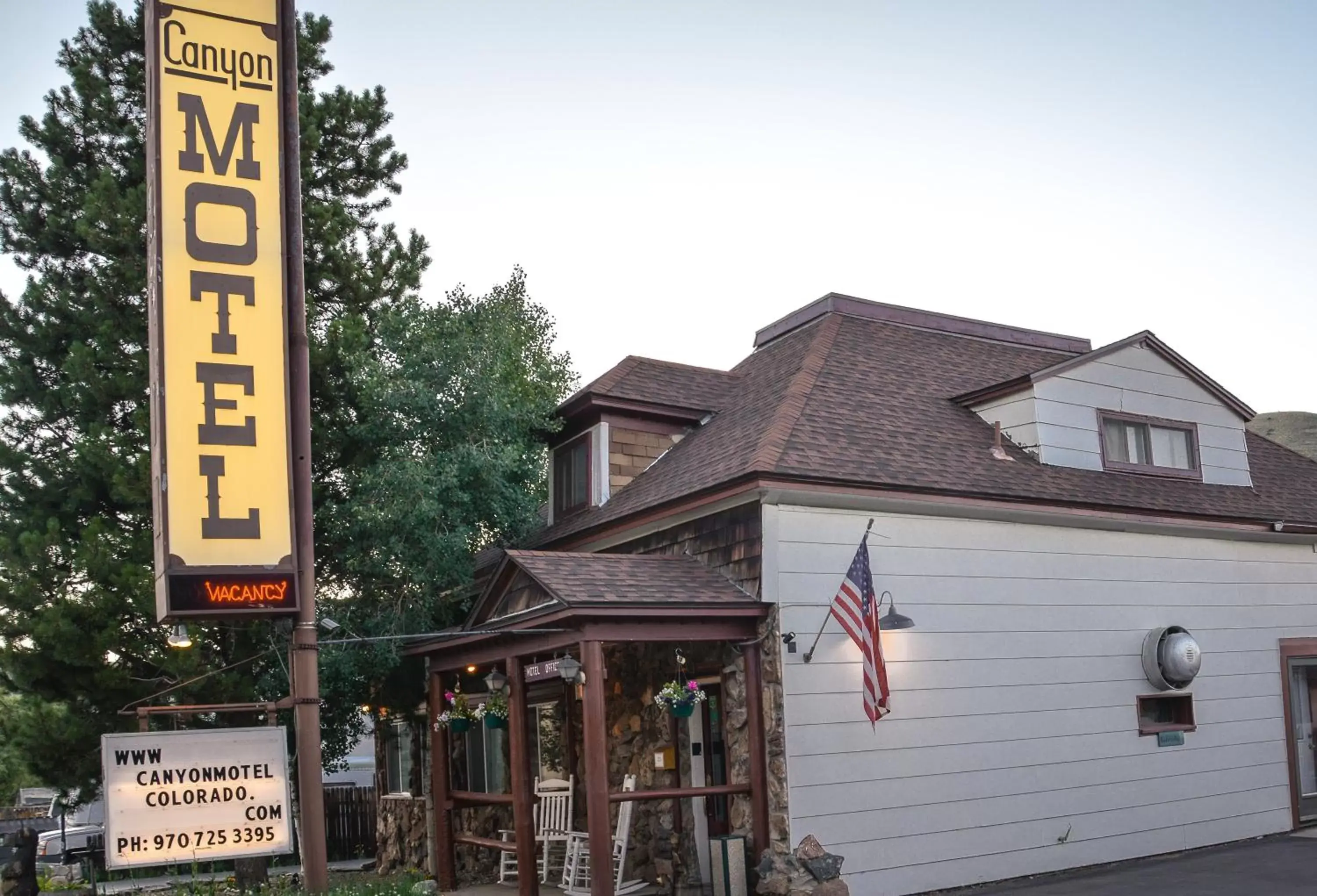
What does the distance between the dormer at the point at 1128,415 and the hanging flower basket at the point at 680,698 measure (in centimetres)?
565

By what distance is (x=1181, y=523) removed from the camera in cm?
1552

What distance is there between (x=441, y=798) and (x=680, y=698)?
17.0 ft

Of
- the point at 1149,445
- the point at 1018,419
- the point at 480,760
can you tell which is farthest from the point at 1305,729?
the point at 480,760

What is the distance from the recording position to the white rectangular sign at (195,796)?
8.52m

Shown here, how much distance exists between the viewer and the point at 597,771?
456 inches

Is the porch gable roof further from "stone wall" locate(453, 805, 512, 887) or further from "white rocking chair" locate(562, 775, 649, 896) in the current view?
"stone wall" locate(453, 805, 512, 887)

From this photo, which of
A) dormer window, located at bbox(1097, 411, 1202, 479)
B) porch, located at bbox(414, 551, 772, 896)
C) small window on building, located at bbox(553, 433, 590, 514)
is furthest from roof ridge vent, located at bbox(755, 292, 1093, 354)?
porch, located at bbox(414, 551, 772, 896)

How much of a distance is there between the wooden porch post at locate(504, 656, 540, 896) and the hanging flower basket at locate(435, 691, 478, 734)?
6.47ft

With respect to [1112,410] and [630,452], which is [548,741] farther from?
[1112,410]

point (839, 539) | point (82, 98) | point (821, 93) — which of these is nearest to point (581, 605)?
point (839, 539)

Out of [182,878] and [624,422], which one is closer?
[624,422]

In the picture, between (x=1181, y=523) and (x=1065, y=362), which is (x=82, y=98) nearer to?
(x=1065, y=362)

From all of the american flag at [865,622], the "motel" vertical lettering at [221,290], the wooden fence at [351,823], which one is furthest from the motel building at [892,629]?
the wooden fence at [351,823]

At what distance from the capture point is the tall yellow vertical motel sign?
8828 mm
